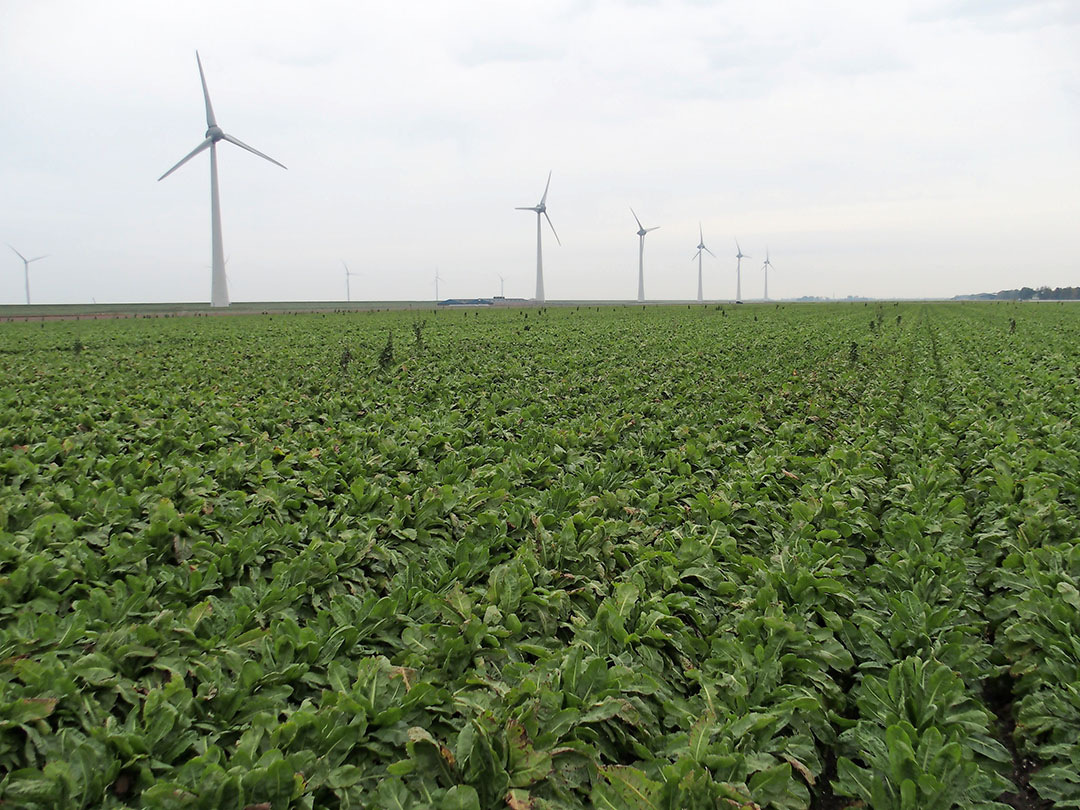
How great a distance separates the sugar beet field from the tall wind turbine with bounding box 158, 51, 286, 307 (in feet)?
201

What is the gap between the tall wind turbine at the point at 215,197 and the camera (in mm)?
59503

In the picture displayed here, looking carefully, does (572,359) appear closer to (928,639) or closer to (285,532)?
(285,532)

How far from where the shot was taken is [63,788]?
8.73 ft

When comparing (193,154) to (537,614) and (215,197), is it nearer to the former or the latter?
(215,197)

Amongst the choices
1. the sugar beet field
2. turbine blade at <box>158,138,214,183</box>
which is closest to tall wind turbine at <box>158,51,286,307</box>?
turbine blade at <box>158,138,214,183</box>

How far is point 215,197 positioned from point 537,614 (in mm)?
76503

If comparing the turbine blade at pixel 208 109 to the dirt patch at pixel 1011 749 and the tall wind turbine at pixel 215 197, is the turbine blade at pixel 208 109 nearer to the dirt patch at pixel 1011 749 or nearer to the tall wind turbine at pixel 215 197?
the tall wind turbine at pixel 215 197

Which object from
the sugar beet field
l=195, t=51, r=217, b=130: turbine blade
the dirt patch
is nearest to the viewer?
the sugar beet field

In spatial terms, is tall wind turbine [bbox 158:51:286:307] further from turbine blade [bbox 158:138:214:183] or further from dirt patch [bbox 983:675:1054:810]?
dirt patch [bbox 983:675:1054:810]

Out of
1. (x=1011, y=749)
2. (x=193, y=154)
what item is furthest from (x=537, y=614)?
(x=193, y=154)

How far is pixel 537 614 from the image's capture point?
4312 millimetres

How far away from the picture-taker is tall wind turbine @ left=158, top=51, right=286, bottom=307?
59.5 m

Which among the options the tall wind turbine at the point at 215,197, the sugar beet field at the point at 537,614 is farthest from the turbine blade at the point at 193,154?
the sugar beet field at the point at 537,614

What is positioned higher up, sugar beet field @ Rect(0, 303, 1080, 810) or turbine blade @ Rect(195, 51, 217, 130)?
turbine blade @ Rect(195, 51, 217, 130)
